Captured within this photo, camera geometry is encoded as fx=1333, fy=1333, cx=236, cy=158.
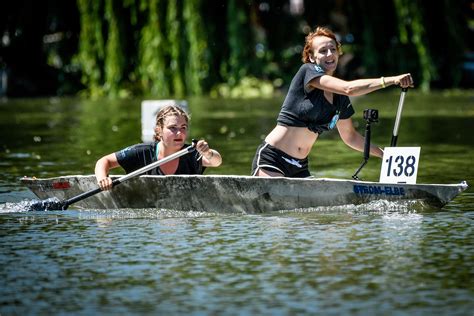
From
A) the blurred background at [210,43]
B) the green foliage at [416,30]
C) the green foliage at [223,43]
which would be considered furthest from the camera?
the green foliage at [416,30]

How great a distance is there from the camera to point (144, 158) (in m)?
12.1

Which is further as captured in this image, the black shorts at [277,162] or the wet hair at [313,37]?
the black shorts at [277,162]

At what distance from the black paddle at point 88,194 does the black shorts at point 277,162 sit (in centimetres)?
63

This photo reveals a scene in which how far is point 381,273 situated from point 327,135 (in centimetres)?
1481

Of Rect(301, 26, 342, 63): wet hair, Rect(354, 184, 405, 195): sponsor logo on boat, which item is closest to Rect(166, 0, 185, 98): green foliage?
Rect(301, 26, 342, 63): wet hair

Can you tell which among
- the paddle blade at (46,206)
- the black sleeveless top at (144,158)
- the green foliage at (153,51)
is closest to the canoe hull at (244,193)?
the black sleeveless top at (144,158)

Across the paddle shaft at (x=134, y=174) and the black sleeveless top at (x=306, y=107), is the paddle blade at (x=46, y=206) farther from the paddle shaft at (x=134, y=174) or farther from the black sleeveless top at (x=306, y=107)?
the black sleeveless top at (x=306, y=107)

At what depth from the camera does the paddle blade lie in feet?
39.8

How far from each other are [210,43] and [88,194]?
23.6 meters

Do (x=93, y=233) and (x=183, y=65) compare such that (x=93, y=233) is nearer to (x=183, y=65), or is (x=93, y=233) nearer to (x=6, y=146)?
(x=6, y=146)

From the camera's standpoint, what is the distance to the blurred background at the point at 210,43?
3456cm

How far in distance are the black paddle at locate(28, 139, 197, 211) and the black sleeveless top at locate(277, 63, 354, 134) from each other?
0.89m

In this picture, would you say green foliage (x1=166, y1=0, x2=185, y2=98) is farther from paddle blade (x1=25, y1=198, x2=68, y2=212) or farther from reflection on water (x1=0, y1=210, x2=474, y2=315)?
reflection on water (x1=0, y1=210, x2=474, y2=315)

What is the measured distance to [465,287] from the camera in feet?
26.0
